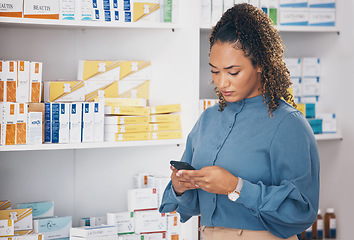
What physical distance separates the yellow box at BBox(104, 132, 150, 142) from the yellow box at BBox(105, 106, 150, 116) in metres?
0.11

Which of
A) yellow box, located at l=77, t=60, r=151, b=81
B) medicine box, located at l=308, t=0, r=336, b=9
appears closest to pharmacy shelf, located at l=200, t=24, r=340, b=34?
medicine box, located at l=308, t=0, r=336, b=9

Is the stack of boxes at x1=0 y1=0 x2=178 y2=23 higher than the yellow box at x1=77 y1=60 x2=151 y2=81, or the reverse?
the stack of boxes at x1=0 y1=0 x2=178 y2=23

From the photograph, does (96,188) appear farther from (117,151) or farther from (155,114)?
(155,114)

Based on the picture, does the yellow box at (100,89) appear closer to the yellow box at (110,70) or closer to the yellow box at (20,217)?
the yellow box at (110,70)

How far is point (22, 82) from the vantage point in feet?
7.91

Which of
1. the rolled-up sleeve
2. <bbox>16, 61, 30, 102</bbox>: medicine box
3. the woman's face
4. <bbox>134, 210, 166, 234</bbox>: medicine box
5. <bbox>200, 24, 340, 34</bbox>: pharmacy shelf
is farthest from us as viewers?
<bbox>200, 24, 340, 34</bbox>: pharmacy shelf

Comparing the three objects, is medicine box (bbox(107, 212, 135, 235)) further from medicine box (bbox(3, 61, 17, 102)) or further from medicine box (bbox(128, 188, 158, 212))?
medicine box (bbox(3, 61, 17, 102))

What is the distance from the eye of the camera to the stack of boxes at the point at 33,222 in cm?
237

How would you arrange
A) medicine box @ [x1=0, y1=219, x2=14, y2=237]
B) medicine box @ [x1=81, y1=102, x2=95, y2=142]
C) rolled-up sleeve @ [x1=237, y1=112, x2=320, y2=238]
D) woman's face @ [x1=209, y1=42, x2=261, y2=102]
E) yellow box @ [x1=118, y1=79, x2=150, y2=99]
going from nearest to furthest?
rolled-up sleeve @ [x1=237, y1=112, x2=320, y2=238], woman's face @ [x1=209, y1=42, x2=261, y2=102], medicine box @ [x1=0, y1=219, x2=14, y2=237], medicine box @ [x1=81, y1=102, x2=95, y2=142], yellow box @ [x1=118, y1=79, x2=150, y2=99]

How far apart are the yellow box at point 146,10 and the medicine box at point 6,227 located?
1197mm

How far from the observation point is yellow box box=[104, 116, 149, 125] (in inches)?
102

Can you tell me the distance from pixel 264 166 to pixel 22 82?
131cm

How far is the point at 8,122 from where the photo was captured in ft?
7.74

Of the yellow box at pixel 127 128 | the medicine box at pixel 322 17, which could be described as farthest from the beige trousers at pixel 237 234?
the medicine box at pixel 322 17
